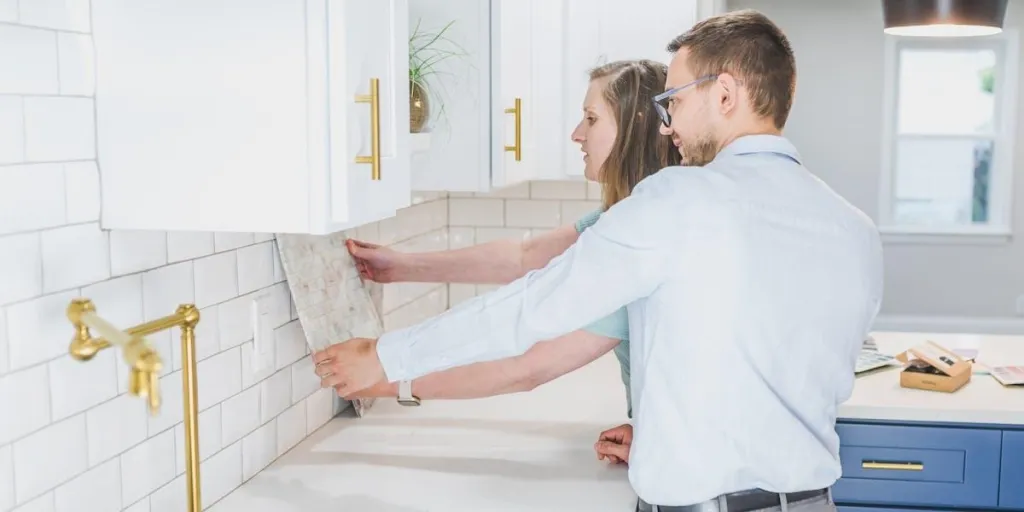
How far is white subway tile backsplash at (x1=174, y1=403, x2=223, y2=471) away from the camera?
178cm

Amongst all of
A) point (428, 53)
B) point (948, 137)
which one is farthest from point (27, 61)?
point (948, 137)

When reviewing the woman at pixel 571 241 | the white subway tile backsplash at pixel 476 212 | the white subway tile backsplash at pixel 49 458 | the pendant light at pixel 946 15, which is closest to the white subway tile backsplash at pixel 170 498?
the white subway tile backsplash at pixel 49 458

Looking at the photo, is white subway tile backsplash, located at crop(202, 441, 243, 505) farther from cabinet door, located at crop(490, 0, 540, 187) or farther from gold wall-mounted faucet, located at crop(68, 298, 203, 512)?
cabinet door, located at crop(490, 0, 540, 187)

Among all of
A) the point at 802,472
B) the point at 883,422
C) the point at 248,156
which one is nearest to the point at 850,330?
the point at 802,472

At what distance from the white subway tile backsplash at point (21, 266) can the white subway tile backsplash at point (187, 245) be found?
32 centimetres

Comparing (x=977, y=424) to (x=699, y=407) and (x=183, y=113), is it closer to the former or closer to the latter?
(x=699, y=407)

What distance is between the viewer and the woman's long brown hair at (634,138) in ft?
7.92

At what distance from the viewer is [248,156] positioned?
1469 mm

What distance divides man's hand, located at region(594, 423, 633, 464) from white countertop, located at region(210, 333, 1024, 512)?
0.03 m

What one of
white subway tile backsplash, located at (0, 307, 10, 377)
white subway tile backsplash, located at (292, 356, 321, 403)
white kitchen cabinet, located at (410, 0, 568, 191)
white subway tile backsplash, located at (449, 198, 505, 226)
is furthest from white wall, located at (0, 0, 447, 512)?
white subway tile backsplash, located at (449, 198, 505, 226)

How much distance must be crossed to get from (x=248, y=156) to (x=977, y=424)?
190 centimetres

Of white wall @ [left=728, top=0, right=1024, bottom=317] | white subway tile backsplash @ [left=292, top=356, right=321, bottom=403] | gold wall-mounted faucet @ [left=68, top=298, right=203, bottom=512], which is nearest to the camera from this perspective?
gold wall-mounted faucet @ [left=68, top=298, right=203, bottom=512]

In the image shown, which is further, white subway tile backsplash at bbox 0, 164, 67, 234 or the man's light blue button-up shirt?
the man's light blue button-up shirt

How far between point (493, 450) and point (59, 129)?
117 centimetres
